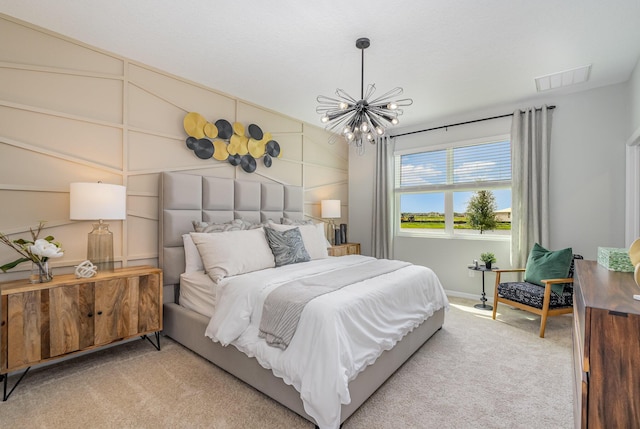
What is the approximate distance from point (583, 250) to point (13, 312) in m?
5.64

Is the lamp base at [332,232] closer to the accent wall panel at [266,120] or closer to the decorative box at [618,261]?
the accent wall panel at [266,120]

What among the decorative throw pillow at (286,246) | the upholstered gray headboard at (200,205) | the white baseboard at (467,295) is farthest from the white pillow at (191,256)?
the white baseboard at (467,295)

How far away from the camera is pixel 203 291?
269 cm

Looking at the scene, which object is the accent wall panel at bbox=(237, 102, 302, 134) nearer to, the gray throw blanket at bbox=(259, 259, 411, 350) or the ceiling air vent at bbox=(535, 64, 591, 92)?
the gray throw blanket at bbox=(259, 259, 411, 350)

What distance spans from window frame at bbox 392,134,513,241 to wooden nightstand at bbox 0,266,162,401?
155 inches

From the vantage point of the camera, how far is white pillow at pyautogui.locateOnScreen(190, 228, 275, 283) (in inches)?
106

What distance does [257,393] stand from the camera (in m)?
2.11

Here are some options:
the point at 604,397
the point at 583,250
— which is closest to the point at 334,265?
the point at 604,397

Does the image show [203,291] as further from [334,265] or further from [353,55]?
[353,55]

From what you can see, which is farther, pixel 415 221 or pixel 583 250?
pixel 415 221

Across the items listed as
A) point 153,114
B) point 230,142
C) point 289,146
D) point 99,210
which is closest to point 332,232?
point 289,146

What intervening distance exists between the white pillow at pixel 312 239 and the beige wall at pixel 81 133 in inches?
43.5

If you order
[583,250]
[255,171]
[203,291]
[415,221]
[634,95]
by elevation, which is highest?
[634,95]

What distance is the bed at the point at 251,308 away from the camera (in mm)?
1812
